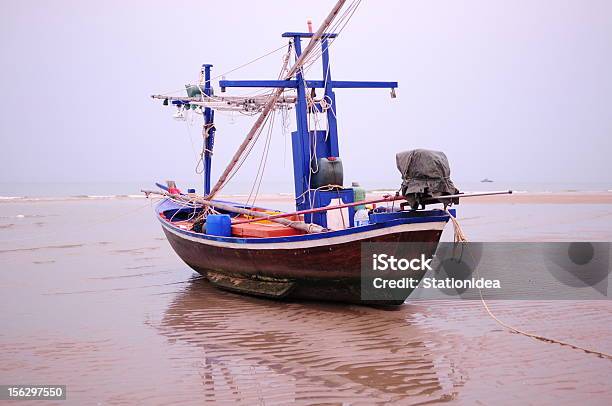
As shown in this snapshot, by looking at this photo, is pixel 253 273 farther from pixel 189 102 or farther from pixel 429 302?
pixel 189 102

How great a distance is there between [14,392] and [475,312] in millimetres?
6322

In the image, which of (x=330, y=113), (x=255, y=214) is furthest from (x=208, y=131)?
(x=330, y=113)

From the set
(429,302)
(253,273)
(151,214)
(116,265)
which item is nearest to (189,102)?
(116,265)

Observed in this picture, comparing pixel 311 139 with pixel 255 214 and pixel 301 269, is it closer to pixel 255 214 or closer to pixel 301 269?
pixel 255 214

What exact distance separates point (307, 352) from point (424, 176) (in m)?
2.93

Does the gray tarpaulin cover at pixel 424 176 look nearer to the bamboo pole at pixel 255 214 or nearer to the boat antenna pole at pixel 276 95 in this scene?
the bamboo pole at pixel 255 214

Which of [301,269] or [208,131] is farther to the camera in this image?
[208,131]

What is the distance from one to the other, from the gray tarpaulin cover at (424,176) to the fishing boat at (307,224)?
4 cm

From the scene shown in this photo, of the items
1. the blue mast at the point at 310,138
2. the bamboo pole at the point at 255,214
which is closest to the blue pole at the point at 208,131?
the bamboo pole at the point at 255,214

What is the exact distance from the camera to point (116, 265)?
1405cm

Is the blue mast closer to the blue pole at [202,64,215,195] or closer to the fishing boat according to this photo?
the fishing boat

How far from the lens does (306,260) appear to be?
8844mm

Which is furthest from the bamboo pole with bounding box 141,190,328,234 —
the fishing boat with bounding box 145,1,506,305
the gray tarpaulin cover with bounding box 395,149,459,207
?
the gray tarpaulin cover with bounding box 395,149,459,207

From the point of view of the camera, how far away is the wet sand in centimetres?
564
